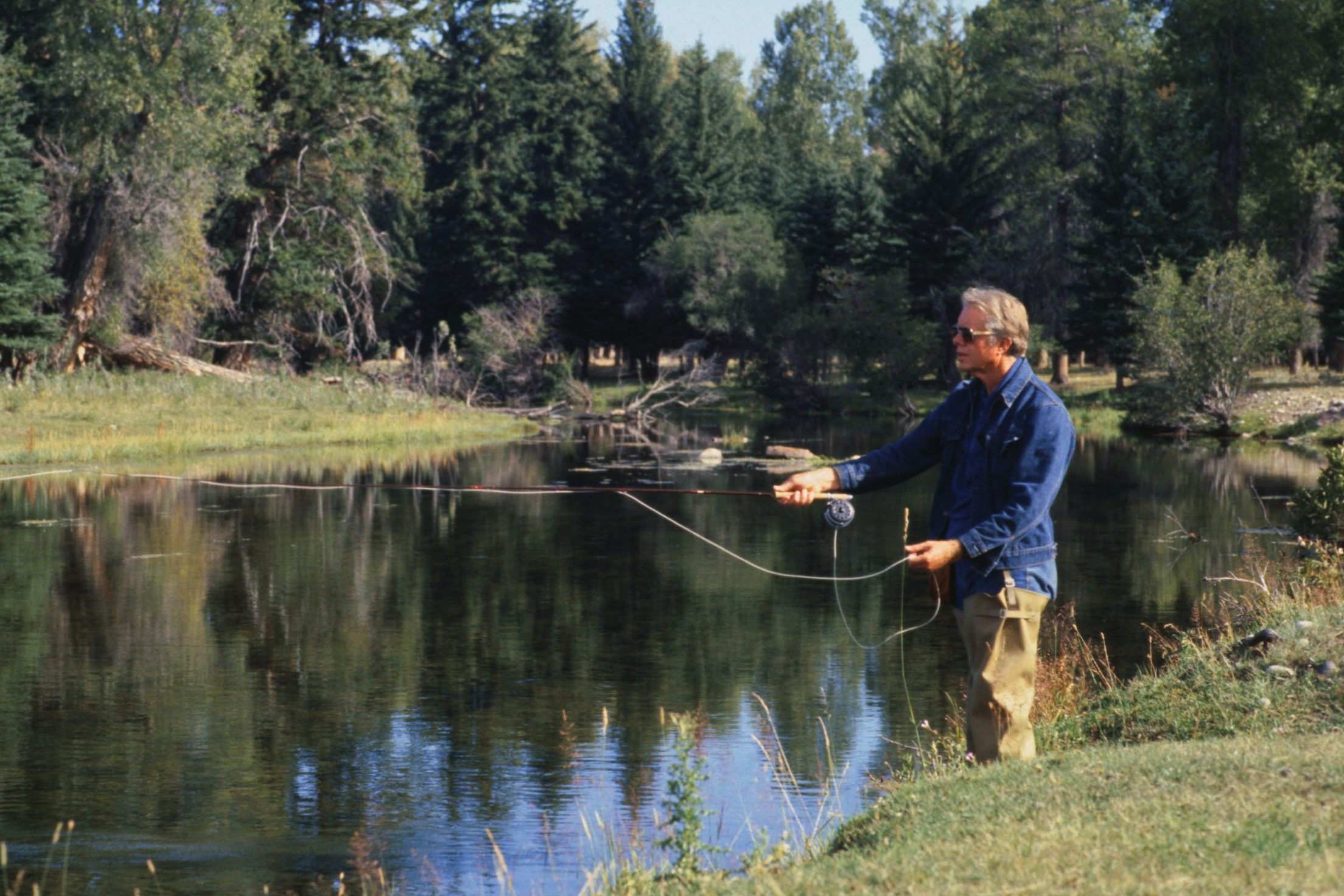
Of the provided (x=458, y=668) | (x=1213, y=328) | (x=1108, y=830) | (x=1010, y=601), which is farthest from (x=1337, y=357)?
(x=1108, y=830)

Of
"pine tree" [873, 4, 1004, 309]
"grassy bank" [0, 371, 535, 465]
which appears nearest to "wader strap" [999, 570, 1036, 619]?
"grassy bank" [0, 371, 535, 465]

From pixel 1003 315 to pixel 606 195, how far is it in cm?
5859

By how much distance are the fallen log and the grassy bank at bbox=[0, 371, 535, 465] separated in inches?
59.4

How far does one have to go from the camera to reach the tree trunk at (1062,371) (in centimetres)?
5538

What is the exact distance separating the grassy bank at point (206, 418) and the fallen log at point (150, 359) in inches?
59.4

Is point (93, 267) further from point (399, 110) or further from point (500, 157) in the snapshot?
point (500, 157)

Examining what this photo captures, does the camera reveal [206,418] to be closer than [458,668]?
No

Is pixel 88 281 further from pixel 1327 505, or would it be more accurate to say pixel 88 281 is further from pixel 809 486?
pixel 809 486

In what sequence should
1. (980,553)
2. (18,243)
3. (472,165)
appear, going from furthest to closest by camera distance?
(472,165) < (18,243) < (980,553)

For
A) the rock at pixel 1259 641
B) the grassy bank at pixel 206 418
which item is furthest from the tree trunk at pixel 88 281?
the rock at pixel 1259 641

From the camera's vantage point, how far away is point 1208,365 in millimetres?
42594

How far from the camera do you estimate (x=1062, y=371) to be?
55.9 m

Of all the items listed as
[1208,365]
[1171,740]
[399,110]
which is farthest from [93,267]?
[1171,740]

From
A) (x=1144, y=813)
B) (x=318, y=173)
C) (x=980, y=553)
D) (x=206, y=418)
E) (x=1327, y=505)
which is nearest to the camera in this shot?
(x=1144, y=813)
